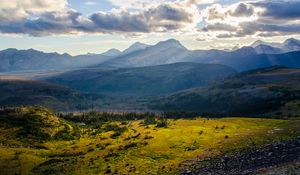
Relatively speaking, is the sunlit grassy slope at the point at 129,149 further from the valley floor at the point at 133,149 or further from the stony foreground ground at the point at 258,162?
the stony foreground ground at the point at 258,162

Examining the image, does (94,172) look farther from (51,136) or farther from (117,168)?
(51,136)

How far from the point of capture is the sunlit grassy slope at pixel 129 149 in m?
100

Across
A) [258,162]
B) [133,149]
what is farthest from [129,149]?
[258,162]

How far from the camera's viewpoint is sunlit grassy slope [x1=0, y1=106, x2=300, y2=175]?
100 m

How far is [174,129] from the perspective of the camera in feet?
512

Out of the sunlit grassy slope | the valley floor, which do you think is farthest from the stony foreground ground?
the sunlit grassy slope

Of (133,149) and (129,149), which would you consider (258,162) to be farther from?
(129,149)

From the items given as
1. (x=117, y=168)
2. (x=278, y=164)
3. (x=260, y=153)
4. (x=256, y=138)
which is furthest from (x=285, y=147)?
(x=117, y=168)

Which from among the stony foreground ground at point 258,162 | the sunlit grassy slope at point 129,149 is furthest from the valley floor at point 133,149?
the stony foreground ground at point 258,162

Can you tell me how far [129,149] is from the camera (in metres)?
119

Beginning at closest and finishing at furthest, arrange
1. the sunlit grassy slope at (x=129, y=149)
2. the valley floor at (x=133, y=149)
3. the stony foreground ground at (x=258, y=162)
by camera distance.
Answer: the stony foreground ground at (x=258, y=162) → the valley floor at (x=133, y=149) → the sunlit grassy slope at (x=129, y=149)

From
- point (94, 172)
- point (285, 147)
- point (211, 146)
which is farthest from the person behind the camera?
point (211, 146)

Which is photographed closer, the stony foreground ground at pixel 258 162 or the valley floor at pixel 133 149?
the stony foreground ground at pixel 258 162

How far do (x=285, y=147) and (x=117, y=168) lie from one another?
1574 inches
